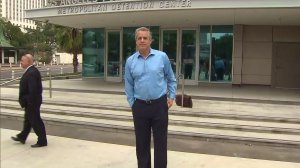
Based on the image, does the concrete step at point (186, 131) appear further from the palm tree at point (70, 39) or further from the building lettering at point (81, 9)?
the palm tree at point (70, 39)

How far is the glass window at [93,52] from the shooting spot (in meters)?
20.8

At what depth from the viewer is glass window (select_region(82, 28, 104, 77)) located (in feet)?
68.1

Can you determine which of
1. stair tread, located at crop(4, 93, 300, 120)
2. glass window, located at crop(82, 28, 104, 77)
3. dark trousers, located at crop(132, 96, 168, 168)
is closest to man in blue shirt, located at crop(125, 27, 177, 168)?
dark trousers, located at crop(132, 96, 168, 168)

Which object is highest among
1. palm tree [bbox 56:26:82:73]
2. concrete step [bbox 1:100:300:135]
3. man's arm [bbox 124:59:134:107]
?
palm tree [bbox 56:26:82:73]

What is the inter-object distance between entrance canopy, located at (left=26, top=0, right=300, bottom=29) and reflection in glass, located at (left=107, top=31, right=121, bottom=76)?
1.99 m

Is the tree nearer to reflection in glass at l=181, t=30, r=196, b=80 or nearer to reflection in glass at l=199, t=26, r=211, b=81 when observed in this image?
reflection in glass at l=181, t=30, r=196, b=80

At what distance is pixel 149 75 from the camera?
15.1 feet

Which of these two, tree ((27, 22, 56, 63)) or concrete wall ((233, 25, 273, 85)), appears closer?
concrete wall ((233, 25, 273, 85))

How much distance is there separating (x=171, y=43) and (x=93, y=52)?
4482mm

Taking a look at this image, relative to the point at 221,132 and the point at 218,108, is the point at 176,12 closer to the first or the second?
the point at 218,108

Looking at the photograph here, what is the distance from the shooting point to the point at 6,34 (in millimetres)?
73250

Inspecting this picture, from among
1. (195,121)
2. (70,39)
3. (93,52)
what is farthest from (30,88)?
(70,39)

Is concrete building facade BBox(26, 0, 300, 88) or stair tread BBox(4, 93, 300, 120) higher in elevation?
concrete building facade BBox(26, 0, 300, 88)

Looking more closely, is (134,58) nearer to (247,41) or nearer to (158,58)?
(158,58)
